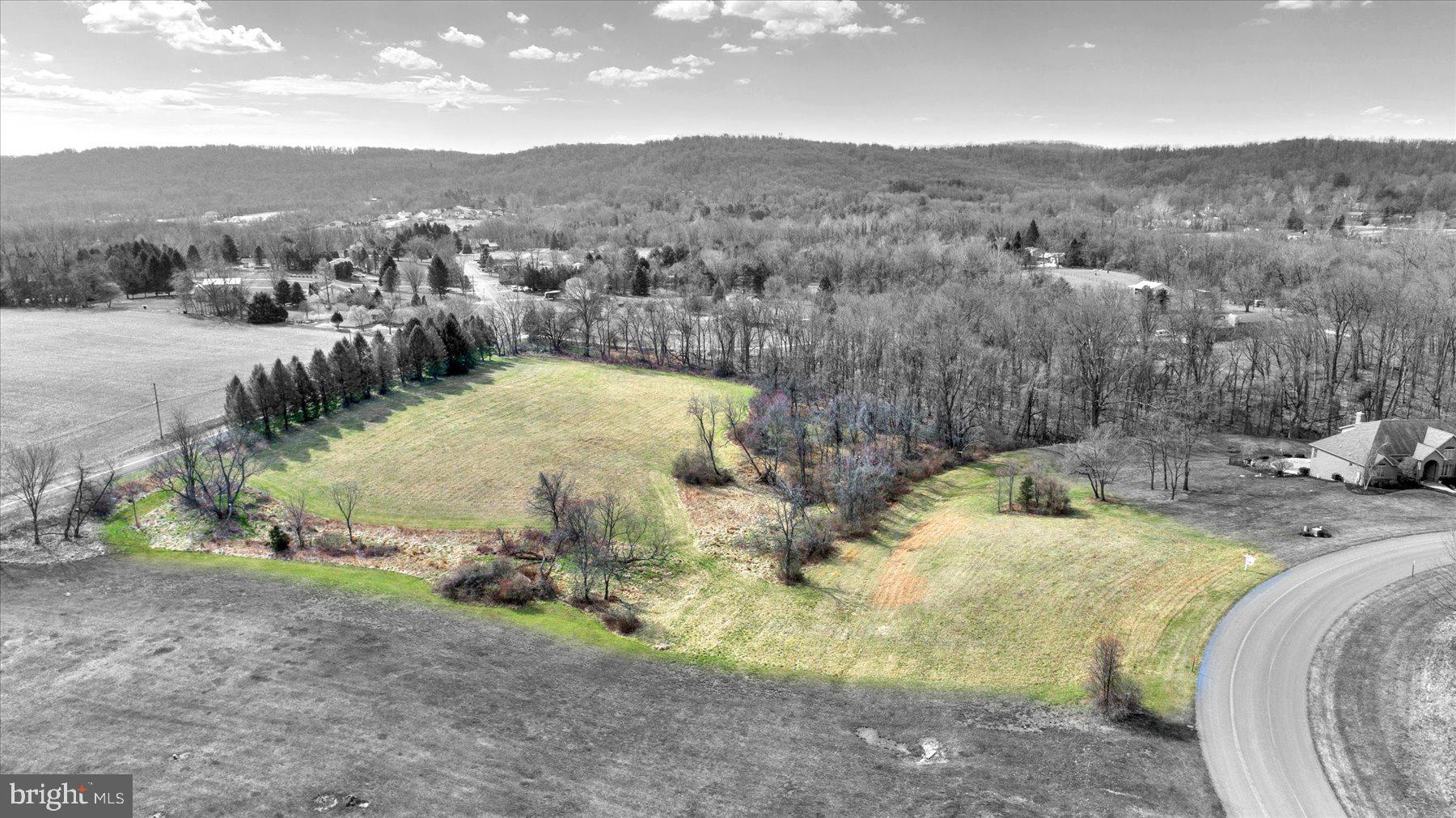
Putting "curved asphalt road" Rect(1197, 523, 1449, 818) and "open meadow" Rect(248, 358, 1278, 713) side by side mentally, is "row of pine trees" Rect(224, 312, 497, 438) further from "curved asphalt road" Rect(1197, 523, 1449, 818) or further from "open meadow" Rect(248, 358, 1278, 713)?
"curved asphalt road" Rect(1197, 523, 1449, 818)

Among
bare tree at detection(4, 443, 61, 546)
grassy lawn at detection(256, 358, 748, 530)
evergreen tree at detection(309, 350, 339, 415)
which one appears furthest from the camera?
evergreen tree at detection(309, 350, 339, 415)

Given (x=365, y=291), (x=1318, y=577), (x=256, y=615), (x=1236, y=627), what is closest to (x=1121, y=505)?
(x=1318, y=577)

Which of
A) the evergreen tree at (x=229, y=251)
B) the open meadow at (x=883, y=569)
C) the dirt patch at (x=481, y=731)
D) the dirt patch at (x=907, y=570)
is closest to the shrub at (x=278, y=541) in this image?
the open meadow at (x=883, y=569)

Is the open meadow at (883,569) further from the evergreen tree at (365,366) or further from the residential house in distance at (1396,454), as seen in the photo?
the residential house in distance at (1396,454)

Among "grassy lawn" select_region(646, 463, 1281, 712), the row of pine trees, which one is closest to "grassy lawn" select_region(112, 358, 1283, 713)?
"grassy lawn" select_region(646, 463, 1281, 712)

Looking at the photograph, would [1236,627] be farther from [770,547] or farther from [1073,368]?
[1073,368]

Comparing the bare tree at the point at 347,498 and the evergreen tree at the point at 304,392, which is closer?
the bare tree at the point at 347,498
